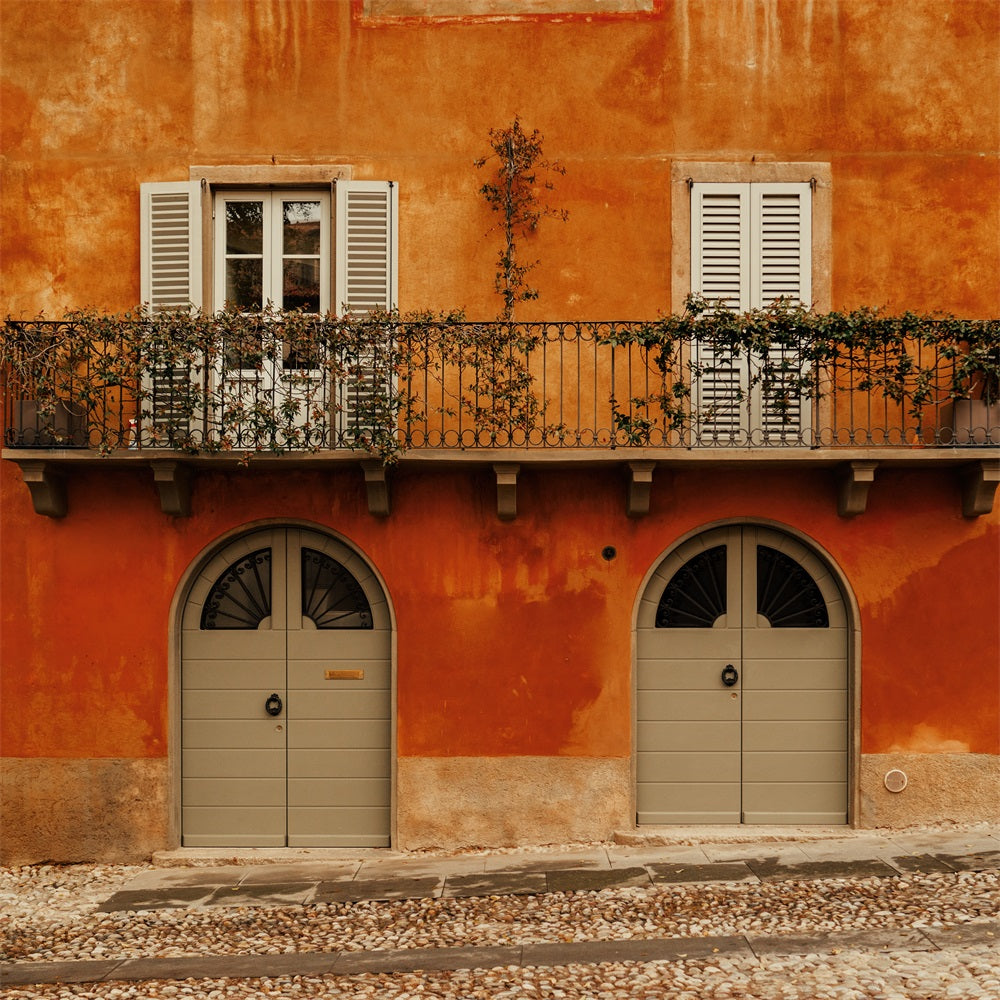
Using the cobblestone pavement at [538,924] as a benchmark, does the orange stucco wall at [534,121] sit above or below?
above

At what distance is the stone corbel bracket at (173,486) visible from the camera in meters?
9.84

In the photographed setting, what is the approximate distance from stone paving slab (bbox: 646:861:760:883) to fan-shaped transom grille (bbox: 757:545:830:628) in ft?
7.36

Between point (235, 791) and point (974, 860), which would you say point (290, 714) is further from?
point (974, 860)

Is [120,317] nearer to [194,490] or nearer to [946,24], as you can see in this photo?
[194,490]

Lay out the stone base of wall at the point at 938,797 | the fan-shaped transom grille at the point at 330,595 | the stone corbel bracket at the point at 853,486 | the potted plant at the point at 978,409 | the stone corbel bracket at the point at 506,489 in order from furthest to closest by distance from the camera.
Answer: the fan-shaped transom grille at the point at 330,595, the stone base of wall at the point at 938,797, the stone corbel bracket at the point at 506,489, the stone corbel bracket at the point at 853,486, the potted plant at the point at 978,409

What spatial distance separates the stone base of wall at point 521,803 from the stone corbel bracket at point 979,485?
3.86 m

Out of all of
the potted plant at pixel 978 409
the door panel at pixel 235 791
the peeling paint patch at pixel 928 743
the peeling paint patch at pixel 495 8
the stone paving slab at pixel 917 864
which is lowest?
the stone paving slab at pixel 917 864

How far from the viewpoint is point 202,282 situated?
406 inches

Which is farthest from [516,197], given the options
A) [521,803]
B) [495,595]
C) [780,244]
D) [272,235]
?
[521,803]

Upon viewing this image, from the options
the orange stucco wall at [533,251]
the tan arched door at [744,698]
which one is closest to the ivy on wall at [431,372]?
the orange stucco wall at [533,251]

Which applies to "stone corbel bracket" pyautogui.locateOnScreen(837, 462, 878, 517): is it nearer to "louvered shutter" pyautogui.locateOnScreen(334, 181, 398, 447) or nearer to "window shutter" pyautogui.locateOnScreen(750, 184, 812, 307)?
"window shutter" pyautogui.locateOnScreen(750, 184, 812, 307)

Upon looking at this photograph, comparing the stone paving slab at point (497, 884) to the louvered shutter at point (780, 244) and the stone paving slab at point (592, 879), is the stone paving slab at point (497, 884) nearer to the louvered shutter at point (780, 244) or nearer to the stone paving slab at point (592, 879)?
the stone paving slab at point (592, 879)

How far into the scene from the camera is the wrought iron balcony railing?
376 inches

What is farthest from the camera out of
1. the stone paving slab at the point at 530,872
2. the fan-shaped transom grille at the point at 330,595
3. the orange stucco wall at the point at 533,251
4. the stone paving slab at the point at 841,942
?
the fan-shaped transom grille at the point at 330,595
